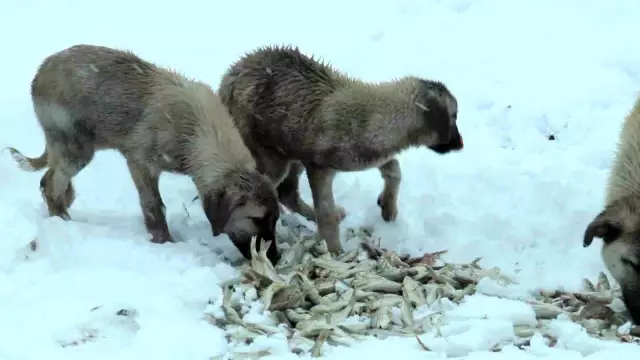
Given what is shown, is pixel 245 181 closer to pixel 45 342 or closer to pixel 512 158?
pixel 45 342

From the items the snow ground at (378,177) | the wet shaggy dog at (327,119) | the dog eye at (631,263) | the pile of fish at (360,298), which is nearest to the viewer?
the snow ground at (378,177)

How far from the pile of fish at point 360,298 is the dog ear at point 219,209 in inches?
12.5

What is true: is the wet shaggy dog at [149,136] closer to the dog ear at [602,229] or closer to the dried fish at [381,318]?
the dried fish at [381,318]

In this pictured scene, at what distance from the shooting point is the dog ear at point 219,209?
718 cm

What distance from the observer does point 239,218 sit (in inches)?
283

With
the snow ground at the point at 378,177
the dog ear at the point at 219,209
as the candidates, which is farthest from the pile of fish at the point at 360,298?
the dog ear at the point at 219,209

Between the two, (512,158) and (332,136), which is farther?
(512,158)

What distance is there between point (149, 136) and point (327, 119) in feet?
5.28

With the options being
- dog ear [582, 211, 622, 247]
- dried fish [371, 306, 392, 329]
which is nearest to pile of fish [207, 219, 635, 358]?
dried fish [371, 306, 392, 329]

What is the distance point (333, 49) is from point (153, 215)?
15.3 feet

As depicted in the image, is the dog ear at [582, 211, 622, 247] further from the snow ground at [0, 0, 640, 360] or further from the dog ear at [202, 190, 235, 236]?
the dog ear at [202, 190, 235, 236]

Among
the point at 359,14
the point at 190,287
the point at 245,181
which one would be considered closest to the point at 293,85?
the point at 245,181

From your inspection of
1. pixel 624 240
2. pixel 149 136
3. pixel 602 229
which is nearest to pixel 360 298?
pixel 602 229

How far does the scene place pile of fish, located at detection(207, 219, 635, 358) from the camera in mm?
5852
